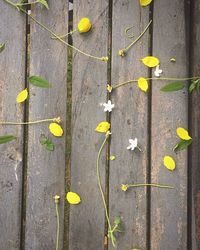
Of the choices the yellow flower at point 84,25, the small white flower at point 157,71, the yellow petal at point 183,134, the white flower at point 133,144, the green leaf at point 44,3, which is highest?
the green leaf at point 44,3

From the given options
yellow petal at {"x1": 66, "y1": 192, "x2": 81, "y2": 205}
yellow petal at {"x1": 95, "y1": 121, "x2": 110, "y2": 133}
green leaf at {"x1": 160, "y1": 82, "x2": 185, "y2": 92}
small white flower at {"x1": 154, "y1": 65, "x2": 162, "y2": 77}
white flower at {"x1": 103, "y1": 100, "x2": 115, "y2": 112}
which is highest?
small white flower at {"x1": 154, "y1": 65, "x2": 162, "y2": 77}

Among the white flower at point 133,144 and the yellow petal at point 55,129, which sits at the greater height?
the yellow petal at point 55,129

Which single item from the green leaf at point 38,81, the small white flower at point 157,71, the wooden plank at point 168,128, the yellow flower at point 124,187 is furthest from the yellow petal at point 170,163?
the green leaf at point 38,81

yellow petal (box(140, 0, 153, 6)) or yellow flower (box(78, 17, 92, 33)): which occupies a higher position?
yellow petal (box(140, 0, 153, 6))

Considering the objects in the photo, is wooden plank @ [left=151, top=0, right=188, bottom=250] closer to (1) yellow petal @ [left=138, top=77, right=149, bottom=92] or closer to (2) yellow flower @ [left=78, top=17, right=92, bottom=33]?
(1) yellow petal @ [left=138, top=77, right=149, bottom=92]

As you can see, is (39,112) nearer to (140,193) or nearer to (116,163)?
(116,163)

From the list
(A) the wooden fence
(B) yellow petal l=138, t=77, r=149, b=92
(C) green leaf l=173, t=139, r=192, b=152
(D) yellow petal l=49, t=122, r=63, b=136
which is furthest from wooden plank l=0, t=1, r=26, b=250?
(C) green leaf l=173, t=139, r=192, b=152

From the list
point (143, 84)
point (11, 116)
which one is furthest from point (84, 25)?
point (11, 116)

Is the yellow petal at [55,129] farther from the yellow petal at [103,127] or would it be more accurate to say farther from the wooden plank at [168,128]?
the wooden plank at [168,128]
